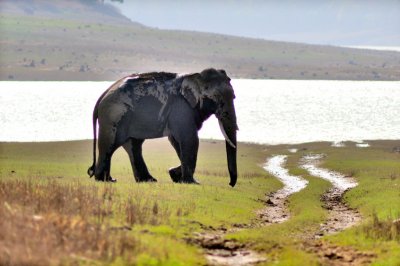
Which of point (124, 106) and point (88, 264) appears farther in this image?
point (124, 106)

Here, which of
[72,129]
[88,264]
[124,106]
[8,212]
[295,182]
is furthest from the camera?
[72,129]

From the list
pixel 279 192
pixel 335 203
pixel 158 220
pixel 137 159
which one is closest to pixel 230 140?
pixel 137 159

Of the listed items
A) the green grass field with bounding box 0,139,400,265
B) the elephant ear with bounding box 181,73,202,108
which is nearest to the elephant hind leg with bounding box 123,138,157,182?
the elephant ear with bounding box 181,73,202,108

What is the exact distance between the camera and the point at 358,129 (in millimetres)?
111312

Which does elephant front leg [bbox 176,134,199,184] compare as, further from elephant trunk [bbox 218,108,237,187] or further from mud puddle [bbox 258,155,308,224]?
mud puddle [bbox 258,155,308,224]

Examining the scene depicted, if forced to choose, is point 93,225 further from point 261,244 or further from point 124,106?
point 124,106

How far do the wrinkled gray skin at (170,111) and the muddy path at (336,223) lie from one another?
183 inches

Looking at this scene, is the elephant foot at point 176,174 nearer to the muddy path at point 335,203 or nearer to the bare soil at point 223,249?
the muddy path at point 335,203

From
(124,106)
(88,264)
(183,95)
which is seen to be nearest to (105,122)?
(124,106)

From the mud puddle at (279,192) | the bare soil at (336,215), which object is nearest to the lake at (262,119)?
the mud puddle at (279,192)

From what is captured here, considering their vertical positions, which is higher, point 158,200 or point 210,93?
point 210,93

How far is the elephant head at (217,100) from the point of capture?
33.8m

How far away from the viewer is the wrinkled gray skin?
110 feet

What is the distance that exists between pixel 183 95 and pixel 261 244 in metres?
12.6
